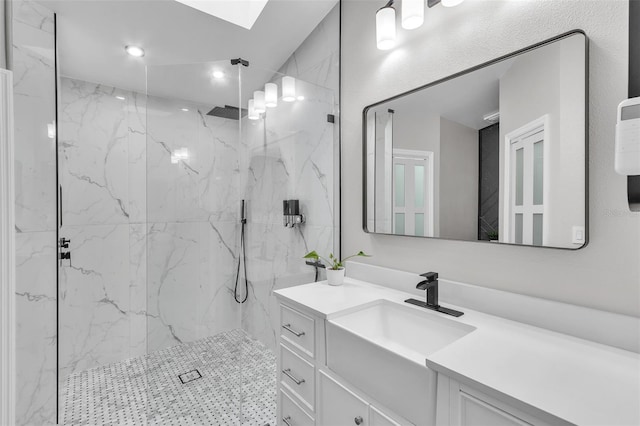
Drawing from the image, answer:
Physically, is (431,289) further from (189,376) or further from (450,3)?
(189,376)

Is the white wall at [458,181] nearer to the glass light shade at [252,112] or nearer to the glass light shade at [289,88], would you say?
the glass light shade at [289,88]

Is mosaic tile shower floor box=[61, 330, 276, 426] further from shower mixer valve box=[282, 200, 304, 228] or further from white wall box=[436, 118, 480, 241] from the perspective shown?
white wall box=[436, 118, 480, 241]

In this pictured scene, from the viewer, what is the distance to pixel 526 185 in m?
1.09

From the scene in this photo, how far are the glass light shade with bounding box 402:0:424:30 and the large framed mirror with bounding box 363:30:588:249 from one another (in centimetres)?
28

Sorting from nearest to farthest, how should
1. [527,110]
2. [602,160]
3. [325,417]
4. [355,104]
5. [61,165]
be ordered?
[602,160] → [527,110] → [325,417] → [355,104] → [61,165]

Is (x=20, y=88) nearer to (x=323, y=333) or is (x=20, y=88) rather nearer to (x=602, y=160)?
(x=323, y=333)

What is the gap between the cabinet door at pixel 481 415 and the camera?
0.68 m

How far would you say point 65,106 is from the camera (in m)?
2.41

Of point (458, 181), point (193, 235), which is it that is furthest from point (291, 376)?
point (193, 235)

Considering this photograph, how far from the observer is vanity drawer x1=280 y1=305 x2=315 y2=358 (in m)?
1.29

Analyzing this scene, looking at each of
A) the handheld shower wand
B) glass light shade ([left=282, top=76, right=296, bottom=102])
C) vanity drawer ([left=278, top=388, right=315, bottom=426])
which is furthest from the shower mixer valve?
vanity drawer ([left=278, top=388, right=315, bottom=426])

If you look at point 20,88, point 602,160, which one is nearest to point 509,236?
point 602,160

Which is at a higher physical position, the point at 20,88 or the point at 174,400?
the point at 20,88

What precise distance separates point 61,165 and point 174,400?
2022 millimetres
